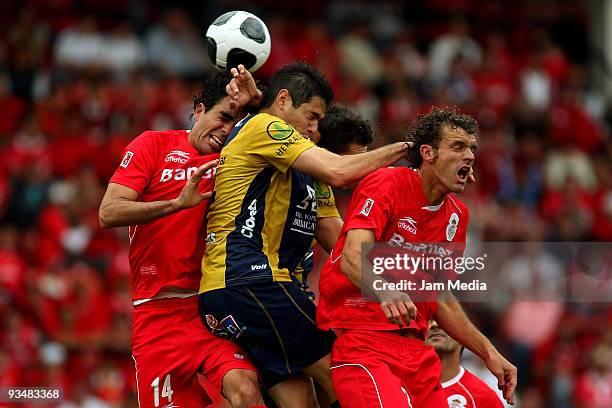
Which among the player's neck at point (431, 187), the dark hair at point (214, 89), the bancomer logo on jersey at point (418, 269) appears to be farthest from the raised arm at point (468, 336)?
the dark hair at point (214, 89)

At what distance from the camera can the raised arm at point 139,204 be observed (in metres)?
6.76

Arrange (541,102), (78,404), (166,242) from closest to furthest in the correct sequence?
(166,242), (78,404), (541,102)

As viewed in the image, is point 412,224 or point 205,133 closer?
point 412,224

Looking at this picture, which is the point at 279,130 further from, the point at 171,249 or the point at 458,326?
A: the point at 458,326

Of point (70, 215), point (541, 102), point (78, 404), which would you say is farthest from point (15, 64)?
point (541, 102)

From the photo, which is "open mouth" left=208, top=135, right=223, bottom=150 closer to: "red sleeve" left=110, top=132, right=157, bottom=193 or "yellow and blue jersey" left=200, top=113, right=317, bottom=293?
"yellow and blue jersey" left=200, top=113, right=317, bottom=293

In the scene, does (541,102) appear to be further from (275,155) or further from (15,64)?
(275,155)

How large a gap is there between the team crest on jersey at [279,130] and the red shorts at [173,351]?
121cm

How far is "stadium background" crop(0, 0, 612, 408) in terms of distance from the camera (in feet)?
43.0

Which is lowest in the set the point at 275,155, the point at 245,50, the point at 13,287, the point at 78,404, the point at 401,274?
the point at 78,404

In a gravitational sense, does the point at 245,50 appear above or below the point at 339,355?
above

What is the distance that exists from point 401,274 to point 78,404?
253 inches

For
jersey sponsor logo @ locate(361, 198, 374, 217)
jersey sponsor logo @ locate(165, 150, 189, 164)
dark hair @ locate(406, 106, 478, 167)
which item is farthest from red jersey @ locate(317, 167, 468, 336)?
jersey sponsor logo @ locate(165, 150, 189, 164)

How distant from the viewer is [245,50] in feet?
24.4
